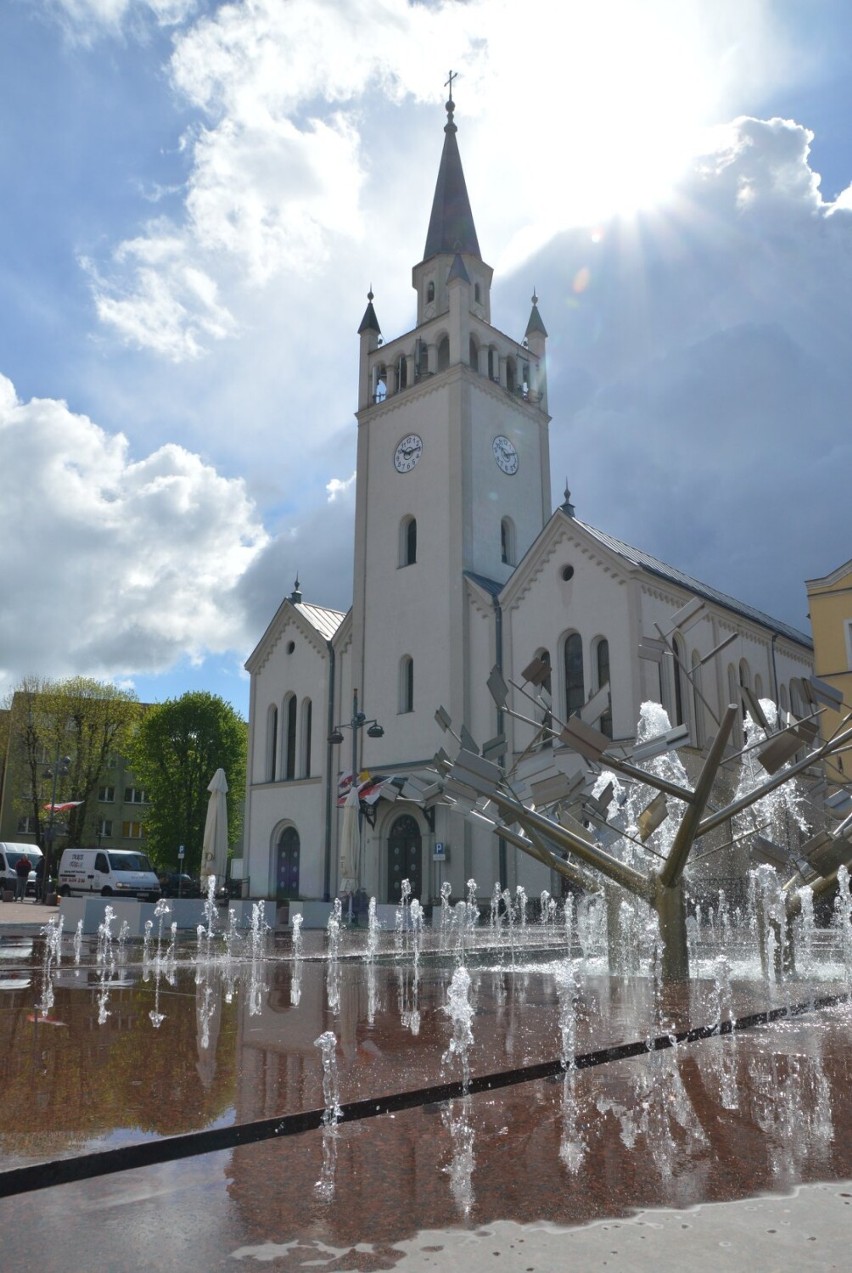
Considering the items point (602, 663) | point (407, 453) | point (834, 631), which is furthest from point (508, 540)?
point (834, 631)

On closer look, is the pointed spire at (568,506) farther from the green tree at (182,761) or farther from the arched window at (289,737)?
the green tree at (182,761)

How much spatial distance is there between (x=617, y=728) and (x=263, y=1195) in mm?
24893

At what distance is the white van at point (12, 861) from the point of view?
42.7 metres

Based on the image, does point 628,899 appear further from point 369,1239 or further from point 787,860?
point 369,1239

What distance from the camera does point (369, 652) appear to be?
117 feet

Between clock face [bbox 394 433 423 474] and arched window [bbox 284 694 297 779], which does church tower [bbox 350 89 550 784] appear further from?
arched window [bbox 284 694 297 779]

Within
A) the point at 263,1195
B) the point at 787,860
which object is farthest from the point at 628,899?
the point at 263,1195

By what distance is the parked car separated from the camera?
41.5m

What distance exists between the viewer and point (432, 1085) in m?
5.38

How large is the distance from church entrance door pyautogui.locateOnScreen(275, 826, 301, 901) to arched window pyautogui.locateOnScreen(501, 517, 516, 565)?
13174 millimetres

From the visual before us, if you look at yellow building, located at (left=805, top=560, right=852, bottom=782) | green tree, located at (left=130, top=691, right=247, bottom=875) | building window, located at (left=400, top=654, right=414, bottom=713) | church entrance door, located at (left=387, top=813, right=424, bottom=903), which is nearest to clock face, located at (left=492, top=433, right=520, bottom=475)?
building window, located at (left=400, top=654, right=414, bottom=713)

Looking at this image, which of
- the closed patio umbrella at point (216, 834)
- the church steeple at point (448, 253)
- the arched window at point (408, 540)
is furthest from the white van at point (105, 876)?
the church steeple at point (448, 253)

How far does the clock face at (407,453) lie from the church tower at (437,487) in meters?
0.05

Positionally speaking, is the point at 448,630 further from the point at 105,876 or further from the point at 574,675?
the point at 105,876
